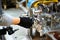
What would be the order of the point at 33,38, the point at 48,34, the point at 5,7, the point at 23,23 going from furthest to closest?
1. the point at 5,7
2. the point at 33,38
3. the point at 48,34
4. the point at 23,23

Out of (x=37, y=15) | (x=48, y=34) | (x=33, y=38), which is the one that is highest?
(x=37, y=15)

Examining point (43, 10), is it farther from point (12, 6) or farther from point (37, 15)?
point (12, 6)

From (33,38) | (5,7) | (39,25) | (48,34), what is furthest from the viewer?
(5,7)

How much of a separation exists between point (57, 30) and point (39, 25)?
1.27 ft

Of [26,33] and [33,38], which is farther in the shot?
[26,33]

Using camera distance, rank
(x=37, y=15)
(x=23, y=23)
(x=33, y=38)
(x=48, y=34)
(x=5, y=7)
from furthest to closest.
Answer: (x=5, y=7)
(x=33, y=38)
(x=37, y=15)
(x=48, y=34)
(x=23, y=23)

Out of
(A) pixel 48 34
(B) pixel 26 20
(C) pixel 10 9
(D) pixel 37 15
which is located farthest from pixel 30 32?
(C) pixel 10 9

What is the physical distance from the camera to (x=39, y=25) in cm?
241

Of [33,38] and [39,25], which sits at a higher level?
[39,25]

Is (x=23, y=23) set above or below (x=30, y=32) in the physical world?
above

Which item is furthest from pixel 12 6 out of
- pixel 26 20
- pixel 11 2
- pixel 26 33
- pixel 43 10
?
pixel 26 20

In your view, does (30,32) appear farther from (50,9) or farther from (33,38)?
(50,9)

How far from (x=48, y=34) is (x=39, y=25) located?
36cm

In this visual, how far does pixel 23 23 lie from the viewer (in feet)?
5.01
